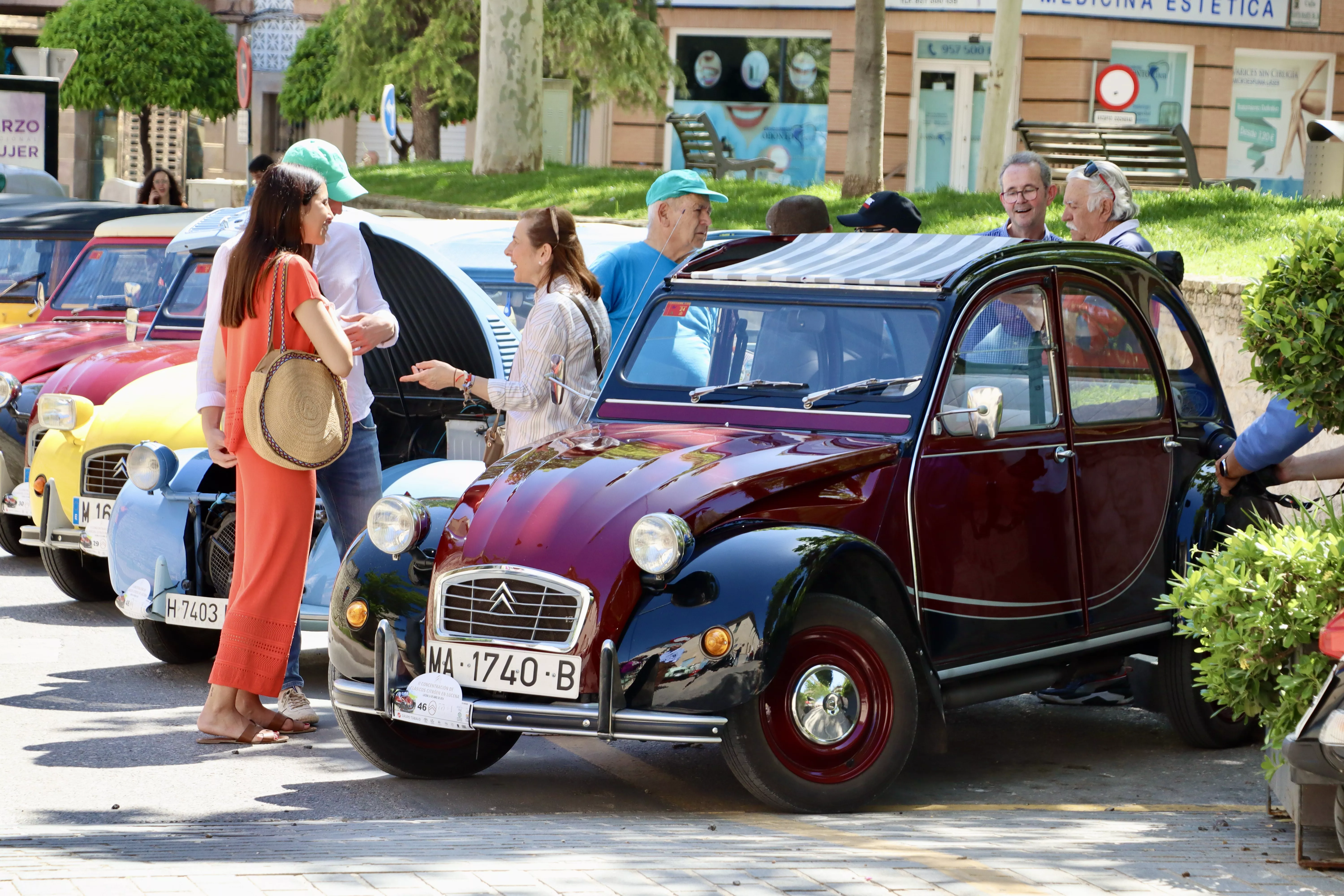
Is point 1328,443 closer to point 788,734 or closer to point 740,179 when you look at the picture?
point 788,734

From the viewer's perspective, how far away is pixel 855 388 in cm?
634

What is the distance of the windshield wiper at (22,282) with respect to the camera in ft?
44.3

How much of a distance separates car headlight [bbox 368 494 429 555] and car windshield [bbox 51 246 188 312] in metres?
6.22

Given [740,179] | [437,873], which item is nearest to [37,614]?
[437,873]

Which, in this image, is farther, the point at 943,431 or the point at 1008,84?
the point at 1008,84

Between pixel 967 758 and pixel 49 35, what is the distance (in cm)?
3490

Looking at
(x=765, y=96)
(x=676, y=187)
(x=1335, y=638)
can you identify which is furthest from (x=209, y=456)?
(x=765, y=96)

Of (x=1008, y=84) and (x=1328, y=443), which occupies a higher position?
(x=1008, y=84)

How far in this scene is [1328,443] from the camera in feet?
32.5

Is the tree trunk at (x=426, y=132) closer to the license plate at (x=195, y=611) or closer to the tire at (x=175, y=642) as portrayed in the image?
the tire at (x=175, y=642)

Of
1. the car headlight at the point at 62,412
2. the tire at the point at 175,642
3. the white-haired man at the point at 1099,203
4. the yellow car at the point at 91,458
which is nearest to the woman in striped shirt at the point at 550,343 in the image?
the tire at the point at 175,642

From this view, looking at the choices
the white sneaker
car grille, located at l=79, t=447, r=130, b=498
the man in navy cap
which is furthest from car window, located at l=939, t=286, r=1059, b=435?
car grille, located at l=79, t=447, r=130, b=498

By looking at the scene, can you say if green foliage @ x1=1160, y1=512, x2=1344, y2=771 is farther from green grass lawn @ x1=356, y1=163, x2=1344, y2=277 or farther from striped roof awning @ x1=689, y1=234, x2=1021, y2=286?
striped roof awning @ x1=689, y1=234, x2=1021, y2=286

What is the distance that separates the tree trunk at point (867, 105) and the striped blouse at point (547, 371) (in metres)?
11.3
